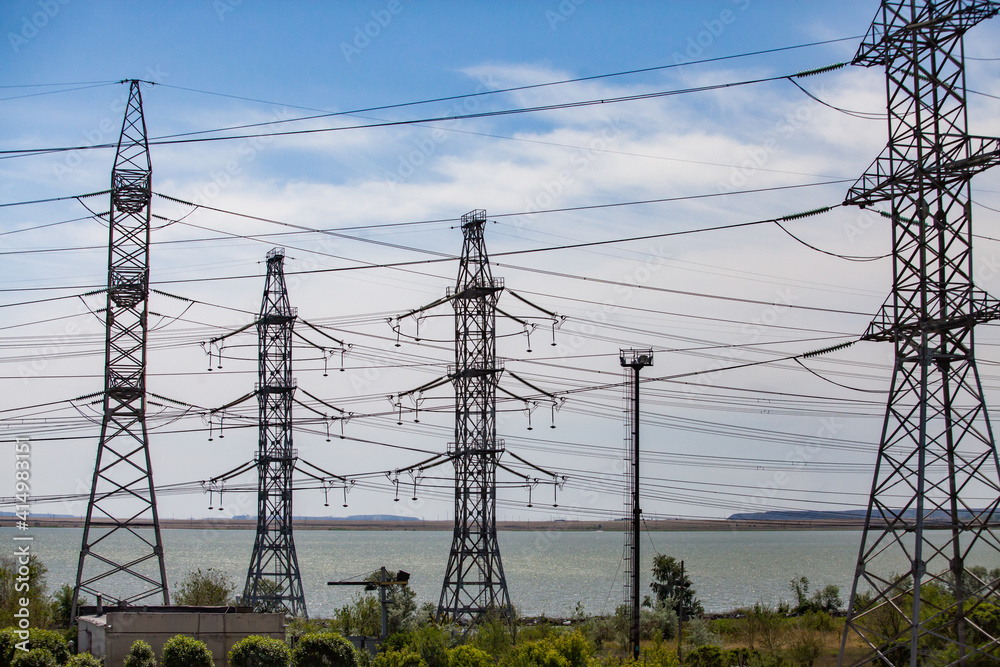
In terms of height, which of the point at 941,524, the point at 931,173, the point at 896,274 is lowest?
the point at 941,524

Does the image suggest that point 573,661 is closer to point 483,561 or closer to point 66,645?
point 483,561

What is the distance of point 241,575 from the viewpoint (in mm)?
159000

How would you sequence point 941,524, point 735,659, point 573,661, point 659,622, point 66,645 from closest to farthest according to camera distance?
point 941,524 < point 573,661 < point 66,645 < point 735,659 < point 659,622

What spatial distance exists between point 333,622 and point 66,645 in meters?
24.0

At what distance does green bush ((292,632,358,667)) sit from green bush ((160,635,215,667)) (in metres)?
3.39

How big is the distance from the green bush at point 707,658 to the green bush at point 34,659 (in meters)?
28.6

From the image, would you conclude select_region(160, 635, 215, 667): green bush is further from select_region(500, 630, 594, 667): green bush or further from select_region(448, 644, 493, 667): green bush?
select_region(500, 630, 594, 667): green bush

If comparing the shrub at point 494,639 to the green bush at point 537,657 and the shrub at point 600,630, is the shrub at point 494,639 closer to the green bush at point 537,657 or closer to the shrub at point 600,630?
the green bush at point 537,657

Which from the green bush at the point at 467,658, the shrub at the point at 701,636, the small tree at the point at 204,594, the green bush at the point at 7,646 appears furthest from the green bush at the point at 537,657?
the small tree at the point at 204,594

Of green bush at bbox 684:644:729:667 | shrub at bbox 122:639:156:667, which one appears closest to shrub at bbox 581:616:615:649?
green bush at bbox 684:644:729:667

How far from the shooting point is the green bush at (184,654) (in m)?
36.1

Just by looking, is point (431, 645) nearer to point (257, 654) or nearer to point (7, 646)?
point (257, 654)

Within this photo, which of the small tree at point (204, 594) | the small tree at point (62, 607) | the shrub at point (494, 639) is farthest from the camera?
the small tree at point (204, 594)

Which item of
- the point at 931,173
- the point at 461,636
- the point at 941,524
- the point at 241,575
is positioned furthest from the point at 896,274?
the point at 241,575
